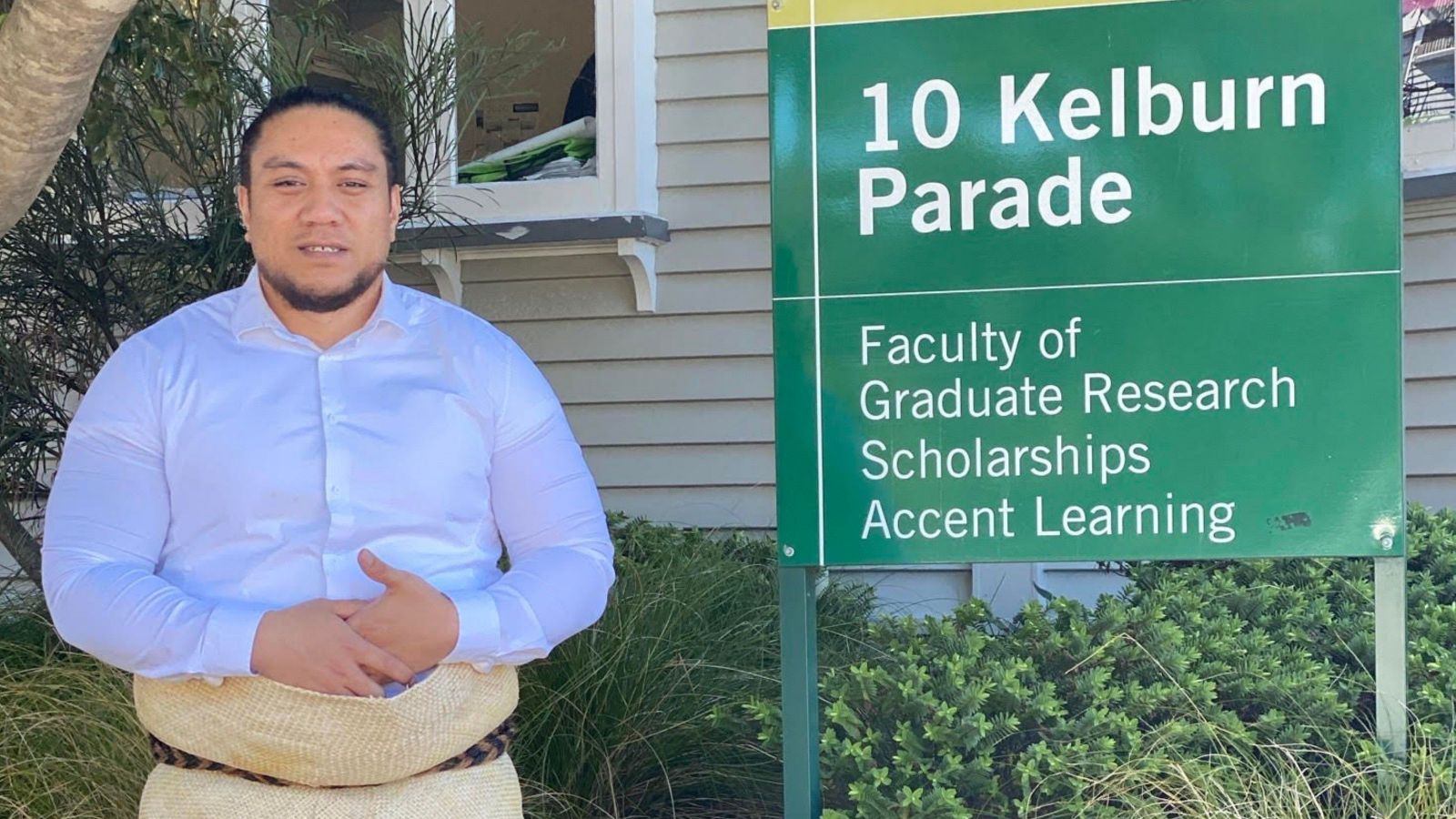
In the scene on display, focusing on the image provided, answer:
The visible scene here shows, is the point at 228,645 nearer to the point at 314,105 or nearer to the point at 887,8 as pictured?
the point at 314,105

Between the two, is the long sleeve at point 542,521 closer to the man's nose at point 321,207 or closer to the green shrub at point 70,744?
the man's nose at point 321,207

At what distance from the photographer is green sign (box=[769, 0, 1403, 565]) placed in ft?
9.17

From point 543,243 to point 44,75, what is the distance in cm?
337

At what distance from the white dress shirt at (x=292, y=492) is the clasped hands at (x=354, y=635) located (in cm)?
4

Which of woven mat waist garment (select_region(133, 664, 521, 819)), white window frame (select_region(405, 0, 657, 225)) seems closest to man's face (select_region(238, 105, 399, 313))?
woven mat waist garment (select_region(133, 664, 521, 819))

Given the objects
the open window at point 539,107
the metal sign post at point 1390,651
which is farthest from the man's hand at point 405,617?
the open window at point 539,107

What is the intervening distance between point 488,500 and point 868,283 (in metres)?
1.14

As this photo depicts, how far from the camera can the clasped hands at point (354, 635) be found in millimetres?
1777

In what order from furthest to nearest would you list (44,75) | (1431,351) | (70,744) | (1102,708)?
1. (1431,351)
2. (70,744)
3. (1102,708)
4. (44,75)

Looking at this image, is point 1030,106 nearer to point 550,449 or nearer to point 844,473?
point 844,473

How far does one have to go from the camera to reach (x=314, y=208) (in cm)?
196

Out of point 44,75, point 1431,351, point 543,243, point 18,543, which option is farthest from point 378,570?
point 1431,351

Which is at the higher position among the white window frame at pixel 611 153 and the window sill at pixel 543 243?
the white window frame at pixel 611 153

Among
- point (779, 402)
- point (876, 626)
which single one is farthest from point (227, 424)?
point (876, 626)
